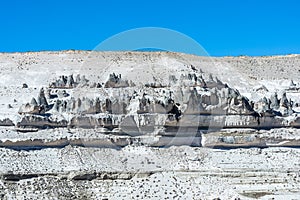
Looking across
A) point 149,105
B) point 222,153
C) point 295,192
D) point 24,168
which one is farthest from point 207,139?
point 24,168

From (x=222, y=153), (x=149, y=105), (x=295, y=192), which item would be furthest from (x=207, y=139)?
(x=295, y=192)

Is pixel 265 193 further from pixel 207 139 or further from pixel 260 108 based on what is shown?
pixel 260 108

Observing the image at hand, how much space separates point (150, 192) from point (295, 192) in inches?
295

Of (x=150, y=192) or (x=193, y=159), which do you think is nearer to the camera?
(x=150, y=192)

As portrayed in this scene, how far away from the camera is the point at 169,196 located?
35281 mm

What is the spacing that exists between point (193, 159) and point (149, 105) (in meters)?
4.00

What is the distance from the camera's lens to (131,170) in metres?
38.5

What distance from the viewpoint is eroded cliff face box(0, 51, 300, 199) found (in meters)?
36.6

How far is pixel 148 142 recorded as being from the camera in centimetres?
4059

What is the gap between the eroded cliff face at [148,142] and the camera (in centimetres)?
3662

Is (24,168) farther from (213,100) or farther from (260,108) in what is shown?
(260,108)

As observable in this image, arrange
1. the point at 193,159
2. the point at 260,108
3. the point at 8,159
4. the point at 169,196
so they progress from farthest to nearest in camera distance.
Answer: the point at 260,108 < the point at 193,159 < the point at 8,159 < the point at 169,196

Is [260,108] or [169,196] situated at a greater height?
[260,108]

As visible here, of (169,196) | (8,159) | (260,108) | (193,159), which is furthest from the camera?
(260,108)
